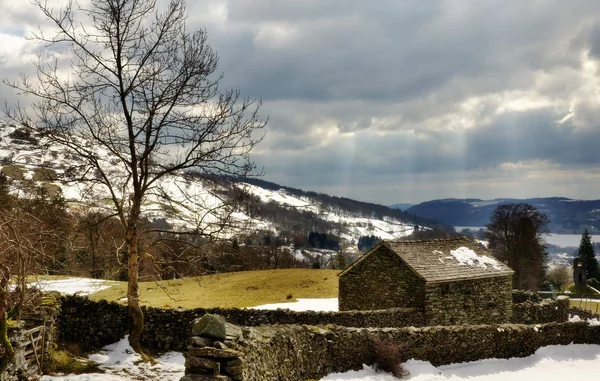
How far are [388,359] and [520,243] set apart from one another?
146 ft

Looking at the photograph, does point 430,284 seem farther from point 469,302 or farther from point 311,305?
point 311,305

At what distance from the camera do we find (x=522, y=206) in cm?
5906

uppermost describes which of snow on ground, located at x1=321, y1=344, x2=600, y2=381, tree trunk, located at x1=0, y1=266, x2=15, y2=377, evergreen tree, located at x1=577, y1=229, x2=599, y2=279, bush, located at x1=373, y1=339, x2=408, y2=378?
tree trunk, located at x1=0, y1=266, x2=15, y2=377

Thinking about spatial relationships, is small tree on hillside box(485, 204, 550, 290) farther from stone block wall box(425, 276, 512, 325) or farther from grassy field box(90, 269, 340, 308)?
stone block wall box(425, 276, 512, 325)

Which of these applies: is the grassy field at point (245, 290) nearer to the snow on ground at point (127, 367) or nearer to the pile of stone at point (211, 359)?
the snow on ground at point (127, 367)

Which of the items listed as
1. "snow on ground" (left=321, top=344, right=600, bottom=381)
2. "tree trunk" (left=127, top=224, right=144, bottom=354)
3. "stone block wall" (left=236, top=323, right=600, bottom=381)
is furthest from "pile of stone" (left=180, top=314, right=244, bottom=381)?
"tree trunk" (left=127, top=224, right=144, bottom=354)

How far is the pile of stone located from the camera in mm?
7883

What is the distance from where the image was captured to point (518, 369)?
53.1ft

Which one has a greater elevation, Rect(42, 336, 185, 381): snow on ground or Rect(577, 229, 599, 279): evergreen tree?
Rect(42, 336, 185, 381): snow on ground

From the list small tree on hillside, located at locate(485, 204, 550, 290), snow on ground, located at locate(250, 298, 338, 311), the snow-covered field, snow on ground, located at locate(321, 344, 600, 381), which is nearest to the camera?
the snow-covered field

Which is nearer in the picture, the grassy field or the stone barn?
the stone barn

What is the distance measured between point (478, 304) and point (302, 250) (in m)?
160

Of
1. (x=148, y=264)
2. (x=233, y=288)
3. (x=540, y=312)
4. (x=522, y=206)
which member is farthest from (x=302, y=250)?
(x=148, y=264)

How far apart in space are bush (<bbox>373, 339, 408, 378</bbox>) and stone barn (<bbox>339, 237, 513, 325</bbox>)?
326 inches
